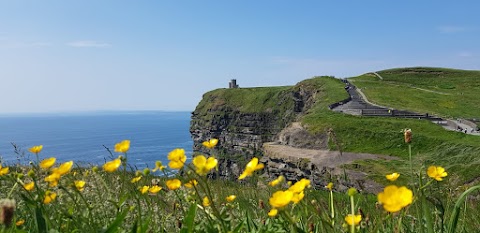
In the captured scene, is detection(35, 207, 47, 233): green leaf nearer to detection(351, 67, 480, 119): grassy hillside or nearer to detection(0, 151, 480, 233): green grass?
detection(0, 151, 480, 233): green grass

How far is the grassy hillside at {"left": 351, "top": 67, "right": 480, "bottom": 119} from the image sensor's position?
4353 cm

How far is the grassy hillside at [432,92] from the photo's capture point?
43531mm

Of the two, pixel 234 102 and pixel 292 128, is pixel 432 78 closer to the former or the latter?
pixel 234 102

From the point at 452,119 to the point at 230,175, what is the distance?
3605 centimetres

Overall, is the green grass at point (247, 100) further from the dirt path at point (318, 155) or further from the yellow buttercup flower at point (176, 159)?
the yellow buttercup flower at point (176, 159)

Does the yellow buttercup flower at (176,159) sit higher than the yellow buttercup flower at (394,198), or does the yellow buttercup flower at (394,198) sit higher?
the yellow buttercup flower at (176,159)

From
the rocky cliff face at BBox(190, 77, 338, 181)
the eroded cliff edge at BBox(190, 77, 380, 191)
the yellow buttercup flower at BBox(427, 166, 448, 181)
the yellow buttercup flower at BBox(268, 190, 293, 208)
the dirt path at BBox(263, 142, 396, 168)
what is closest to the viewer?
the yellow buttercup flower at BBox(268, 190, 293, 208)

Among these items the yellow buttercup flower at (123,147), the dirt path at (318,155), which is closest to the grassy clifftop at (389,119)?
the dirt path at (318,155)

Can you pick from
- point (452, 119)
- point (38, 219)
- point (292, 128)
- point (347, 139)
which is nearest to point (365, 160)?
point (347, 139)

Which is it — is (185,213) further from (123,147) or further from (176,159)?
(176,159)

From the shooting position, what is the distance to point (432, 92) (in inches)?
2174

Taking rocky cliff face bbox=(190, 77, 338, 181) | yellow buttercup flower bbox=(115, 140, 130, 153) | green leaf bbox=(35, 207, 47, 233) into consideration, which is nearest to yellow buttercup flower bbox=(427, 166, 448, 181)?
yellow buttercup flower bbox=(115, 140, 130, 153)

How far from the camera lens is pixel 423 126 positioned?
31.1 m

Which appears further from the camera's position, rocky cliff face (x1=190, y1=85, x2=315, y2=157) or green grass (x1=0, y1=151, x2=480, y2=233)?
rocky cliff face (x1=190, y1=85, x2=315, y2=157)
